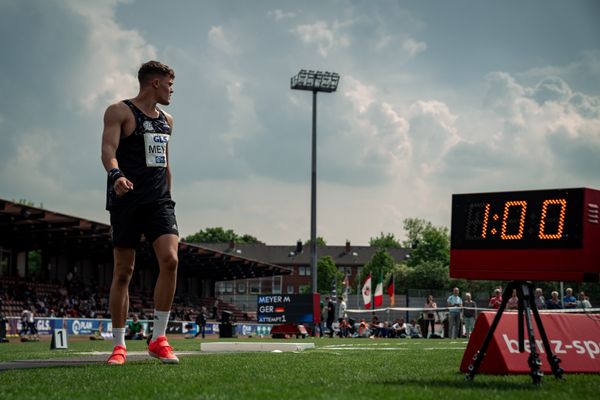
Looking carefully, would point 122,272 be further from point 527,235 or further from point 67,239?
point 67,239

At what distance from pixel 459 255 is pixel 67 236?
44169mm

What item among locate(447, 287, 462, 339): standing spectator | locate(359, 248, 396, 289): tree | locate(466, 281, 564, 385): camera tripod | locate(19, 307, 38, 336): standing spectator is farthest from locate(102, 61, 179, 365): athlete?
locate(359, 248, 396, 289): tree

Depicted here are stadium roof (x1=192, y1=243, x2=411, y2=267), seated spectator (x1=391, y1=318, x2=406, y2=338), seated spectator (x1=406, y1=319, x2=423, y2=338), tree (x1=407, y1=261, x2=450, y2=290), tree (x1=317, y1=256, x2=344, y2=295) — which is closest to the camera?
seated spectator (x1=406, y1=319, x2=423, y2=338)

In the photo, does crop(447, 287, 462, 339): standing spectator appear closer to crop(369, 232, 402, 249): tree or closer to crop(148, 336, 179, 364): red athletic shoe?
crop(148, 336, 179, 364): red athletic shoe

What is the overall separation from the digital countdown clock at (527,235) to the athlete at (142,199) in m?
2.55

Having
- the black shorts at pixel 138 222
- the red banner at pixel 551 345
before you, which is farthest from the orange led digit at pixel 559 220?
the black shorts at pixel 138 222

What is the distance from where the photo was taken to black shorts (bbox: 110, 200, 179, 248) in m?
6.60

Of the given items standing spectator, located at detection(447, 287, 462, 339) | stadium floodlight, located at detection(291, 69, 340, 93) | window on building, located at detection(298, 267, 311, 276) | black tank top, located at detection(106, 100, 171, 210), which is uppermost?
stadium floodlight, located at detection(291, 69, 340, 93)

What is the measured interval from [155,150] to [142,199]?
0.49 meters

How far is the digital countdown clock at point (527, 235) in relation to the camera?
496 centimetres

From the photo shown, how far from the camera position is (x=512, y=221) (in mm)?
5301

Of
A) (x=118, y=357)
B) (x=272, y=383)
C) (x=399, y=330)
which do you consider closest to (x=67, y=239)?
(x=399, y=330)

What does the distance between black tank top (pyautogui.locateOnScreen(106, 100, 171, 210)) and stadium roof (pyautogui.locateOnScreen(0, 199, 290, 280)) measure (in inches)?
1221

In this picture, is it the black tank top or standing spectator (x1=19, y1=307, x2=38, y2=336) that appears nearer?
the black tank top
